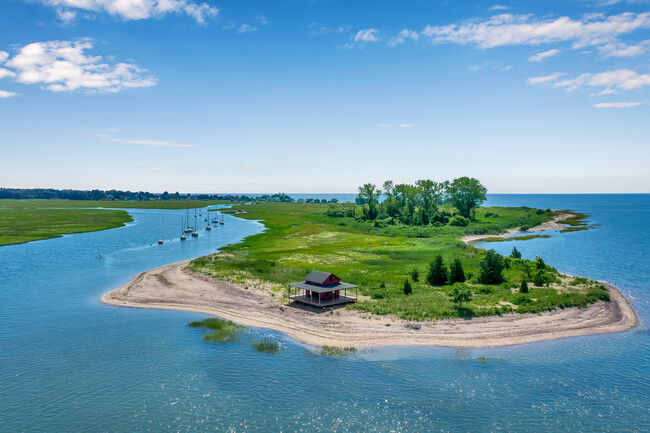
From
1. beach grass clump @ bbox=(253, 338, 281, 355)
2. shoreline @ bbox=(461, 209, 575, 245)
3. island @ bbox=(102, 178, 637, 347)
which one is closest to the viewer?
beach grass clump @ bbox=(253, 338, 281, 355)

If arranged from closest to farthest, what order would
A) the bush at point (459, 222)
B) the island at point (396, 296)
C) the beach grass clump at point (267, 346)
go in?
the beach grass clump at point (267, 346) → the island at point (396, 296) → the bush at point (459, 222)

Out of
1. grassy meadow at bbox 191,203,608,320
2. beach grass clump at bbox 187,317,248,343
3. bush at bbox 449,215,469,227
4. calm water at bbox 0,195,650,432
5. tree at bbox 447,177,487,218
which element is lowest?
calm water at bbox 0,195,650,432

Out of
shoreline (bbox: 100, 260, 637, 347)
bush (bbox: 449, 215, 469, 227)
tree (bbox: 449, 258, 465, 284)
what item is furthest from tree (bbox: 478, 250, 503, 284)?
bush (bbox: 449, 215, 469, 227)

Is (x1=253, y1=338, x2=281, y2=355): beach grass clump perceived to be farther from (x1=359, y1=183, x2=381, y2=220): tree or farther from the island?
(x1=359, y1=183, x2=381, y2=220): tree

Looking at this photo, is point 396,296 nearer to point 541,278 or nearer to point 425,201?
point 541,278

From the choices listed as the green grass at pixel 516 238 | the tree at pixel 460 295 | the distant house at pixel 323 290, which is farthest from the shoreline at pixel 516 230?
the distant house at pixel 323 290

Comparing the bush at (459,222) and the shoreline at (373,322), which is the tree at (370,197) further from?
the shoreline at (373,322)

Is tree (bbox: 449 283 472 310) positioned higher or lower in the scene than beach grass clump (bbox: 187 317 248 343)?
higher
